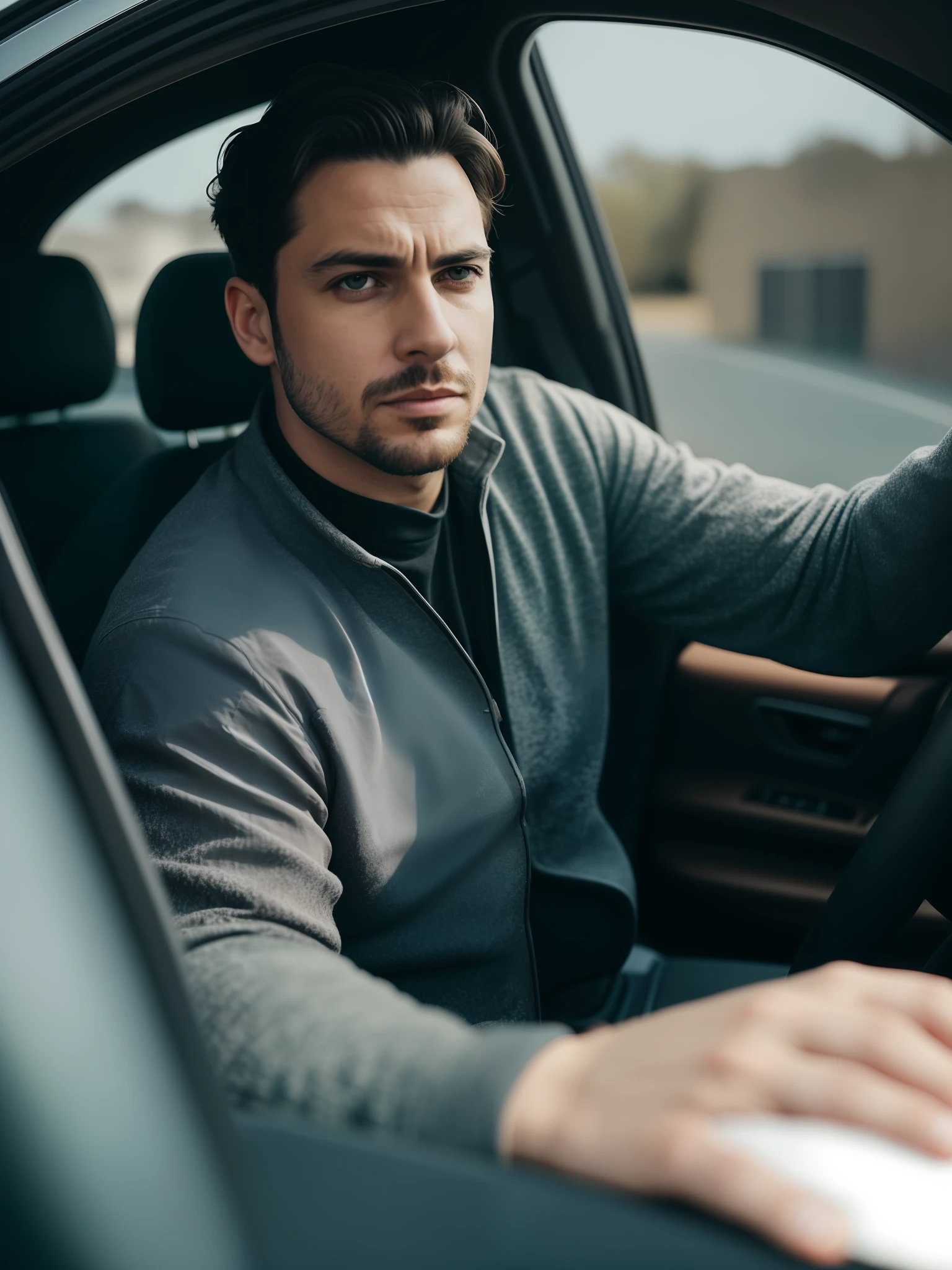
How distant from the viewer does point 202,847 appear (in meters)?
1.01

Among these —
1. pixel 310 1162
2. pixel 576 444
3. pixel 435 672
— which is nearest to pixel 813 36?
pixel 576 444

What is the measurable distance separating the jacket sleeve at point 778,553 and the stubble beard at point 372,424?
1.46 ft

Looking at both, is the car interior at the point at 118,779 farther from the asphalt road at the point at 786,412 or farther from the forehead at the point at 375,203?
the asphalt road at the point at 786,412

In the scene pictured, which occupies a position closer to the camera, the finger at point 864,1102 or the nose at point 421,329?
the finger at point 864,1102

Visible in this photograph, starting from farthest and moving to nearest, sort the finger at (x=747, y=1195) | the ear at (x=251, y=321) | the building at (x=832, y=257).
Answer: the building at (x=832, y=257) < the ear at (x=251, y=321) < the finger at (x=747, y=1195)

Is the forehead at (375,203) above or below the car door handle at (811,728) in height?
above

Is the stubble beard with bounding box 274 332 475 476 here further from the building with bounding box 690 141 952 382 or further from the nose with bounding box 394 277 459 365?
the building with bounding box 690 141 952 382

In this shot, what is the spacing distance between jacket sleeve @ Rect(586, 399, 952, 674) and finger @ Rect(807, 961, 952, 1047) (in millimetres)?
919

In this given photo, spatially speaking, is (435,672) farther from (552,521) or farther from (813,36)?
(813,36)

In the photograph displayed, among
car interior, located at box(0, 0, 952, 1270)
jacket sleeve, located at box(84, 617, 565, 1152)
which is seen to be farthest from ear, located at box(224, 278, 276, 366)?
jacket sleeve, located at box(84, 617, 565, 1152)

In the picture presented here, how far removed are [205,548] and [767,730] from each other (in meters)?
1.05

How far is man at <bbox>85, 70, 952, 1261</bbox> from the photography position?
609 millimetres

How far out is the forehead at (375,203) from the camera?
139cm

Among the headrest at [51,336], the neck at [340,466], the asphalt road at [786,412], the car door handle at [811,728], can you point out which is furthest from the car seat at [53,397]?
the car door handle at [811,728]
